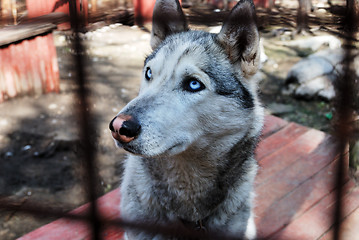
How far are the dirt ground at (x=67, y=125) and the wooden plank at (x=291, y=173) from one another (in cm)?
96

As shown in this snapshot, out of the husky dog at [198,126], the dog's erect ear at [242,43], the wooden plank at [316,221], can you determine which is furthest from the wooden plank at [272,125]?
the dog's erect ear at [242,43]

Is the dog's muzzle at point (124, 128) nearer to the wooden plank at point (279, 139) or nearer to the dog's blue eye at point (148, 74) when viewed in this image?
the dog's blue eye at point (148, 74)

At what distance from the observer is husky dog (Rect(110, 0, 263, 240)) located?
1.98m

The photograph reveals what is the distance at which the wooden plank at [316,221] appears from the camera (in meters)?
2.81

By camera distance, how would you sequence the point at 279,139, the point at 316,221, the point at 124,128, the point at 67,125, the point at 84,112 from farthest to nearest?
the point at 67,125, the point at 279,139, the point at 316,221, the point at 124,128, the point at 84,112

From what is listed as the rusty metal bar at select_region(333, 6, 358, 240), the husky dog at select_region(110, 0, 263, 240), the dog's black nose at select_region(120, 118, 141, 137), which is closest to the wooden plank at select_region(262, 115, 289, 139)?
the husky dog at select_region(110, 0, 263, 240)

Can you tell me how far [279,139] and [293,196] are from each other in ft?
2.82

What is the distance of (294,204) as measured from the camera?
310 centimetres

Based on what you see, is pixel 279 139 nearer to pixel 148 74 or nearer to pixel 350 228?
pixel 350 228

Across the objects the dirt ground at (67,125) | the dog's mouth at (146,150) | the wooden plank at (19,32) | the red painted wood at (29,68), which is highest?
the dog's mouth at (146,150)

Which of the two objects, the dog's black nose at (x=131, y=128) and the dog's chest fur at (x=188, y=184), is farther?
the dog's chest fur at (x=188, y=184)

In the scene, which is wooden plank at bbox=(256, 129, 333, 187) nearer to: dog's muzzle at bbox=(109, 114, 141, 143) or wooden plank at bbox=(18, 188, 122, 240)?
wooden plank at bbox=(18, 188, 122, 240)

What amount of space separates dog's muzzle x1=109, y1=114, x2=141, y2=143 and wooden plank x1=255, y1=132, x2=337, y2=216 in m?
1.65

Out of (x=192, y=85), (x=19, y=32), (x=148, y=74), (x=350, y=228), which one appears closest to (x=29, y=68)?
(x=19, y=32)
